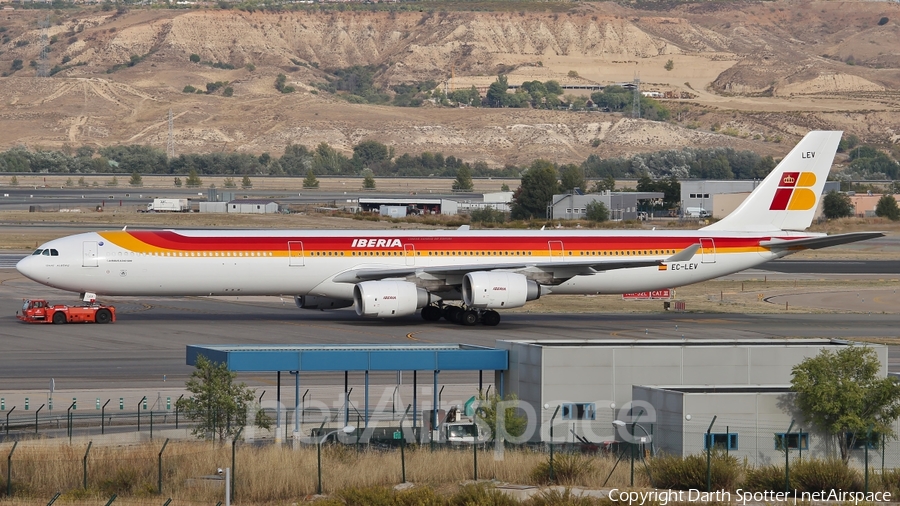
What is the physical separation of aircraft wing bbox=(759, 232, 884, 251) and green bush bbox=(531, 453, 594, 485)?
106 ft

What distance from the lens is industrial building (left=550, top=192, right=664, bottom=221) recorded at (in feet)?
450

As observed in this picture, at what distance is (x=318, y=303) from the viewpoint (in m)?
55.5

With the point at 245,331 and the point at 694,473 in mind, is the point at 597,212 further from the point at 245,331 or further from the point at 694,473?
the point at 694,473

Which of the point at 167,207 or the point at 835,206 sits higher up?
the point at 167,207

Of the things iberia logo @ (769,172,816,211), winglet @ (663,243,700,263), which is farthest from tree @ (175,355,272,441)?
iberia logo @ (769,172,816,211)

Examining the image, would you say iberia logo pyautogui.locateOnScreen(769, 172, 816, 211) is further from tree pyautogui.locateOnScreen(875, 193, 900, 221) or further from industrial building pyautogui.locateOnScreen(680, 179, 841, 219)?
industrial building pyautogui.locateOnScreen(680, 179, 841, 219)

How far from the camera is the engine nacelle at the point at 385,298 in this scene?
51153mm

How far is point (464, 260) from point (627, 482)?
99.7 ft

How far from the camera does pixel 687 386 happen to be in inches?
1226

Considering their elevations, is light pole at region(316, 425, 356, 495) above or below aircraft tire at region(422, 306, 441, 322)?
below

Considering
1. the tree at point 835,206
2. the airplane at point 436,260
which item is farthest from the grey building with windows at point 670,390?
the tree at point 835,206

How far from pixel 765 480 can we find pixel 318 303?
33.1m

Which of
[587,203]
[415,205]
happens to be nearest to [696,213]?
[587,203]

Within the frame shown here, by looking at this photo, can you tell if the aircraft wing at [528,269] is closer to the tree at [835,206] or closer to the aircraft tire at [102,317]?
the aircraft tire at [102,317]
